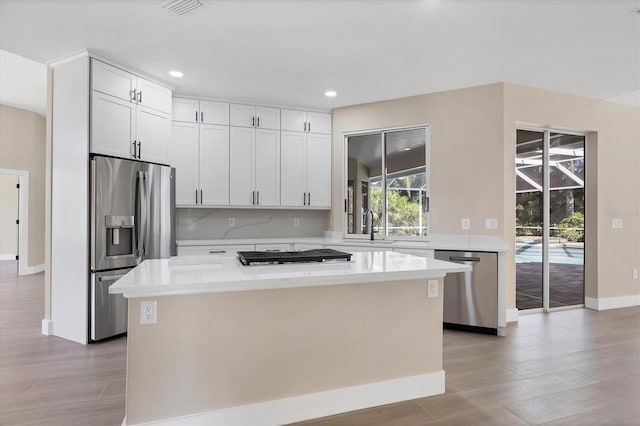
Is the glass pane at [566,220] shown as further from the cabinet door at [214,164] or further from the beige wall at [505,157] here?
the cabinet door at [214,164]

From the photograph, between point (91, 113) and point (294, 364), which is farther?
point (91, 113)

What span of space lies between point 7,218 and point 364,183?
9.16 meters

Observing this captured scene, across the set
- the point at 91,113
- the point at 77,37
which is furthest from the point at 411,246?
the point at 77,37

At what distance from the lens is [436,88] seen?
4.14 meters

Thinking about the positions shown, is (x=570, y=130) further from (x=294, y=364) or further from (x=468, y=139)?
(x=294, y=364)

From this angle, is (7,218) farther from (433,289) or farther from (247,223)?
(433,289)

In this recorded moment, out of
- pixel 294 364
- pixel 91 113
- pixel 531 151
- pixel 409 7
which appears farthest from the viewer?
pixel 531 151

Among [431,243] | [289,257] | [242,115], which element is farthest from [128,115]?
[431,243]

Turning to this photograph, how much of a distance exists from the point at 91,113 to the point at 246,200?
1920 millimetres

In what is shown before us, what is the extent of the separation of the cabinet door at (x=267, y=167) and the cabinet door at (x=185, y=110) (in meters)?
0.78

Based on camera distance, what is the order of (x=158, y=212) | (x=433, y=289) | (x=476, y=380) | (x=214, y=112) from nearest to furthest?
(x=433, y=289), (x=476, y=380), (x=158, y=212), (x=214, y=112)

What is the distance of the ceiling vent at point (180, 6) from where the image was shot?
242 cm

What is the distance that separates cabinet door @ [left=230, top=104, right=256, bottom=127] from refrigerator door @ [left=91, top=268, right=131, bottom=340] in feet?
7.33

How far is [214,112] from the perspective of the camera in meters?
4.48
